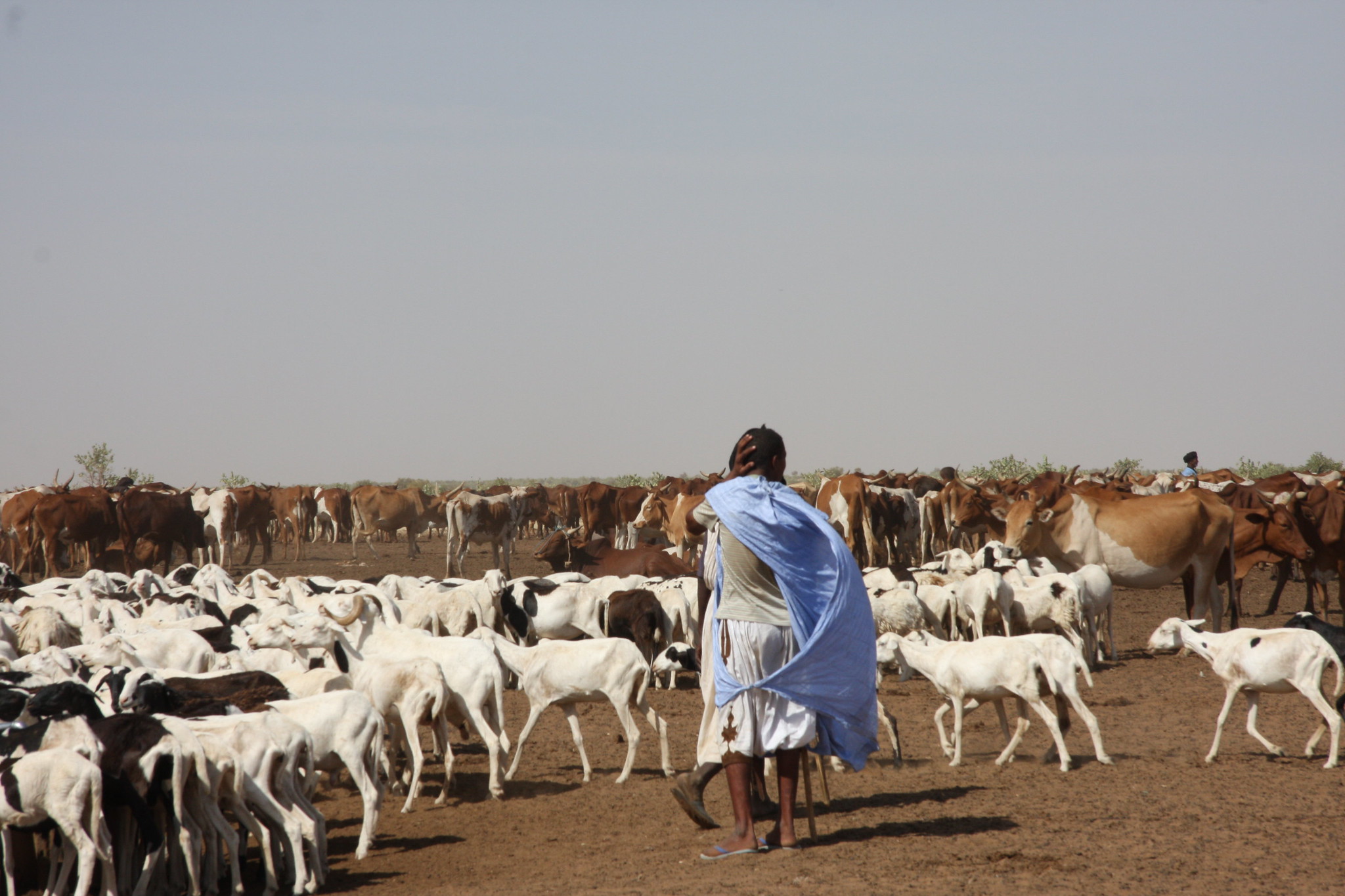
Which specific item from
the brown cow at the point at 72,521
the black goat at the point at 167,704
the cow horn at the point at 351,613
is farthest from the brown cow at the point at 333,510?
the black goat at the point at 167,704

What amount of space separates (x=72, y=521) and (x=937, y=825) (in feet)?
80.9

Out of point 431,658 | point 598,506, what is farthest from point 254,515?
point 431,658

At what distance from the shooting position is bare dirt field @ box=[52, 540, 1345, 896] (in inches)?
231

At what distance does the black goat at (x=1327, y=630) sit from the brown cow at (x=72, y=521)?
24316mm

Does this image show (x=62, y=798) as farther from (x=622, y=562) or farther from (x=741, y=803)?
(x=622, y=562)

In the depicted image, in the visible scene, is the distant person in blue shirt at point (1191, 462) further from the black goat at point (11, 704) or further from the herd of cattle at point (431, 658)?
the black goat at point (11, 704)

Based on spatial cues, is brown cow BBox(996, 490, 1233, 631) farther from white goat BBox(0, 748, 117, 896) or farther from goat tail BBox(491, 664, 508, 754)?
white goat BBox(0, 748, 117, 896)

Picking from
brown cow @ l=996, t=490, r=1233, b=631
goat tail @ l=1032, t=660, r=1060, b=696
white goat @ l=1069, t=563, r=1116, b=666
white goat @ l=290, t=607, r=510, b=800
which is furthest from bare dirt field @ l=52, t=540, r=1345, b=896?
brown cow @ l=996, t=490, r=1233, b=631

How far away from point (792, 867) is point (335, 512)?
3314cm

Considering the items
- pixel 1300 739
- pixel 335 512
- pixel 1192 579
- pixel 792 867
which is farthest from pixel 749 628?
pixel 335 512

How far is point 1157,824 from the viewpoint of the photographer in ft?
22.4

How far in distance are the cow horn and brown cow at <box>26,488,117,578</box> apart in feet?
62.2

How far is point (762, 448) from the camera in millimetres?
6410

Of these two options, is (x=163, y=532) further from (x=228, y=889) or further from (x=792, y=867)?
(x=792, y=867)
